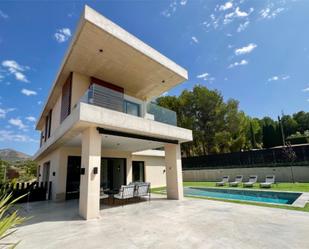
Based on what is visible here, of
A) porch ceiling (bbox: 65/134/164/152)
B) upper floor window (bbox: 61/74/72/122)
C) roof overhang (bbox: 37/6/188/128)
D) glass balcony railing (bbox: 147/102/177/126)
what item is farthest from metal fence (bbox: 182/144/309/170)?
upper floor window (bbox: 61/74/72/122)

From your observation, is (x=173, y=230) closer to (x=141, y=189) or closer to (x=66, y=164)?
(x=141, y=189)

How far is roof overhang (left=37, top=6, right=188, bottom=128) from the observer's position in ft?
25.7

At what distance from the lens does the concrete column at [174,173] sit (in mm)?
10703

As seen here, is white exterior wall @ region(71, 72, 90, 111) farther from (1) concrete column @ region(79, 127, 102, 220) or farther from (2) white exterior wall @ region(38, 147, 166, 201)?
(2) white exterior wall @ region(38, 147, 166, 201)

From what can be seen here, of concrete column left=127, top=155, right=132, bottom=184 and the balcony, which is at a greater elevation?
the balcony

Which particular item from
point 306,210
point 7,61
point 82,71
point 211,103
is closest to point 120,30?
point 82,71

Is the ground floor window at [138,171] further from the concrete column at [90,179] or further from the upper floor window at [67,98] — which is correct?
the concrete column at [90,179]

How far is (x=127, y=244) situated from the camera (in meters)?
4.41

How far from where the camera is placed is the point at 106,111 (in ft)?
24.4

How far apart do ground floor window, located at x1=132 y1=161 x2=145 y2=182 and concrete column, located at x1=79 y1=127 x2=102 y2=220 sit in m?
9.70

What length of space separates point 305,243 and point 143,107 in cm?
995

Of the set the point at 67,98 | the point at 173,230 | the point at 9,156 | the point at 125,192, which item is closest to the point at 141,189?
the point at 125,192

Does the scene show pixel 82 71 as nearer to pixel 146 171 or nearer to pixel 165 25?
pixel 165 25

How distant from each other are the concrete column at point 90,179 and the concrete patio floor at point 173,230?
1.36 feet
